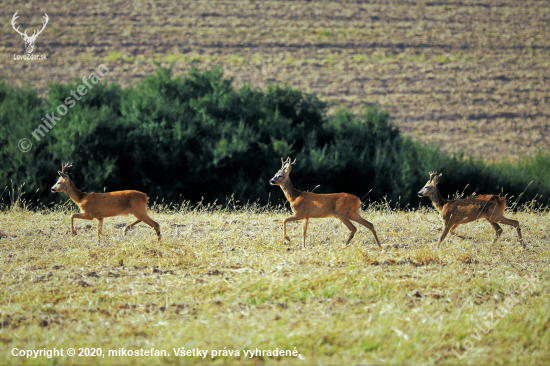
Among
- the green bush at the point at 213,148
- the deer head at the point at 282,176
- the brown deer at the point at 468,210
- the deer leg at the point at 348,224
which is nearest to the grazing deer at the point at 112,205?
the deer head at the point at 282,176

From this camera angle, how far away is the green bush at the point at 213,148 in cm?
2222

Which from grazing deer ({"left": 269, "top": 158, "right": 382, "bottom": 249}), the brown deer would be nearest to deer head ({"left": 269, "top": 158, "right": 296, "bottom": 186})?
grazing deer ({"left": 269, "top": 158, "right": 382, "bottom": 249})

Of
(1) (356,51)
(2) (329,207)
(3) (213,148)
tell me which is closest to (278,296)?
(2) (329,207)

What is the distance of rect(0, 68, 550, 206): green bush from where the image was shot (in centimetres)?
2222

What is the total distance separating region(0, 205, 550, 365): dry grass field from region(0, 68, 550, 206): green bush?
1300cm

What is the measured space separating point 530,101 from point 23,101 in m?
34.7

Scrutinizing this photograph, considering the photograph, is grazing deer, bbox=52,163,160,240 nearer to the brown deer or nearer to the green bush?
the brown deer

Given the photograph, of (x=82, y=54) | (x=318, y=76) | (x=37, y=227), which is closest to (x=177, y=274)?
(x=37, y=227)

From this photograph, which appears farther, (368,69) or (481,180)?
(368,69)

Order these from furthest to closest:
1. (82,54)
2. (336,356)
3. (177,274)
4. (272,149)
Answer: (82,54) < (272,149) < (177,274) < (336,356)

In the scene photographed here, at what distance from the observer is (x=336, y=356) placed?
468cm

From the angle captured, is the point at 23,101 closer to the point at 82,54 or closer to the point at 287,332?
the point at 82,54

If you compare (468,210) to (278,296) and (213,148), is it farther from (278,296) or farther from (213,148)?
(213,148)

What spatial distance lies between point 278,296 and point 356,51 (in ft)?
143
